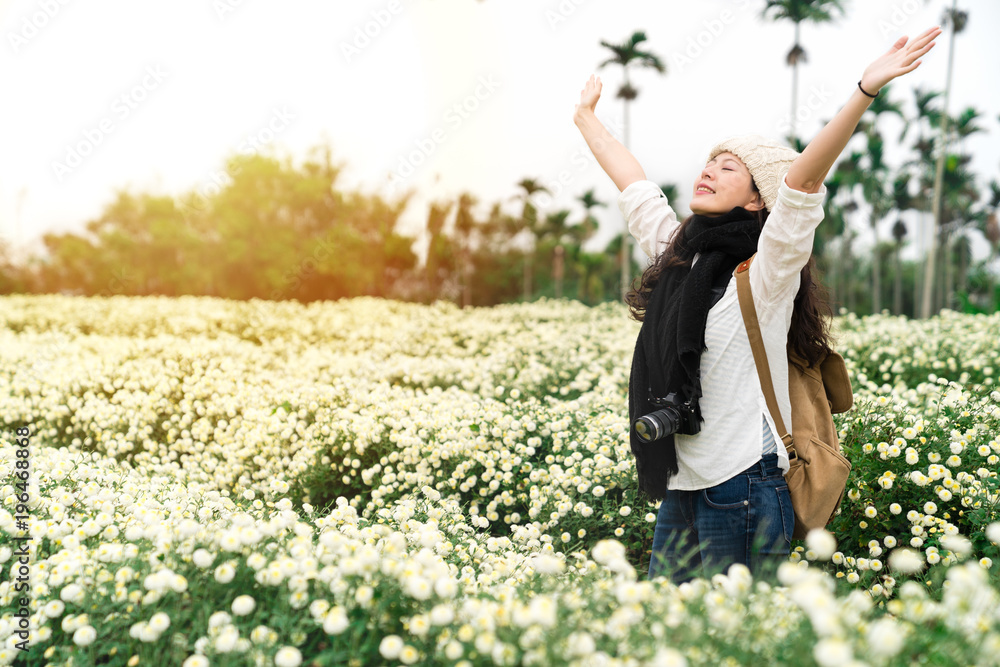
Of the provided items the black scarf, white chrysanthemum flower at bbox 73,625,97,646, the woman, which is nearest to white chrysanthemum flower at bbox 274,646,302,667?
white chrysanthemum flower at bbox 73,625,97,646

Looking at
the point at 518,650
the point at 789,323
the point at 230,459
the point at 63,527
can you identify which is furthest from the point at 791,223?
the point at 230,459

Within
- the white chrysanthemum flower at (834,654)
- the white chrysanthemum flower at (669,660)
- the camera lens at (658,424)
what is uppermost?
the camera lens at (658,424)

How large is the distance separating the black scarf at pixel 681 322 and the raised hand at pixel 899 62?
1.84 feet

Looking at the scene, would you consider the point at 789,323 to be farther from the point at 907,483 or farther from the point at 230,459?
the point at 230,459

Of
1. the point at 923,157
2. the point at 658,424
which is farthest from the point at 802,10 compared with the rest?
the point at 658,424

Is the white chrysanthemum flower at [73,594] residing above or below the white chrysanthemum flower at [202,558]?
below

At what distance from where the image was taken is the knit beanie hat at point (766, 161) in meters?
2.20

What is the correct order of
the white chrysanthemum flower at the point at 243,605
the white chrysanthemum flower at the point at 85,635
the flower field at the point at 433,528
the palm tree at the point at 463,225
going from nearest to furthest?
1. the flower field at the point at 433,528
2. the white chrysanthemum flower at the point at 243,605
3. the white chrysanthemum flower at the point at 85,635
4. the palm tree at the point at 463,225

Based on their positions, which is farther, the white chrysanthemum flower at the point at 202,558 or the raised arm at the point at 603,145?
the raised arm at the point at 603,145

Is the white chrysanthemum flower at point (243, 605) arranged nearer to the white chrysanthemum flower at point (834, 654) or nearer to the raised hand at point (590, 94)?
the white chrysanthemum flower at point (834, 654)

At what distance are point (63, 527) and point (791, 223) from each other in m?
2.77

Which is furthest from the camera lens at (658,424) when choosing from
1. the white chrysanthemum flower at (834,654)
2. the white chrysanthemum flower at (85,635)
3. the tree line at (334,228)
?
the tree line at (334,228)

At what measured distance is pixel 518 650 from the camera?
4.96 ft

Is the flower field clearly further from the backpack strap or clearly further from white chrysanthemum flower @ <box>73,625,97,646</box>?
the backpack strap
